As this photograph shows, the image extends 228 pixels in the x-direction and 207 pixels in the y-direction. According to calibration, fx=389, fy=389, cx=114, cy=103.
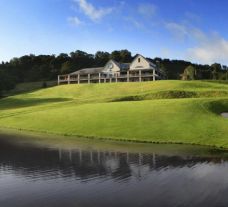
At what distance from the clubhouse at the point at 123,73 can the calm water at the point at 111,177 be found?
10276 centimetres

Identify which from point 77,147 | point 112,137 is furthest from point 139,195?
point 112,137

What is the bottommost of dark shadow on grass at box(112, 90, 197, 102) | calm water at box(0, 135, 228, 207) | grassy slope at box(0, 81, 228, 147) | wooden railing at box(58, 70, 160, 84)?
calm water at box(0, 135, 228, 207)

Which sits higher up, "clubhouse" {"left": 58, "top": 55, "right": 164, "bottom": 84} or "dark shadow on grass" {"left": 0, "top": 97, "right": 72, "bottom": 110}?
"clubhouse" {"left": 58, "top": 55, "right": 164, "bottom": 84}

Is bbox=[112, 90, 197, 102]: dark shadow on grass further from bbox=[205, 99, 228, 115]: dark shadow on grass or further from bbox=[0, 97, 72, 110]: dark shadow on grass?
bbox=[0, 97, 72, 110]: dark shadow on grass

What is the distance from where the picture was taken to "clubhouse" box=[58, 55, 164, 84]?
486 ft

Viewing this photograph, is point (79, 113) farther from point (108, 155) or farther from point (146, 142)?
point (108, 155)

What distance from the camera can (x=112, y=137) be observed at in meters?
53.1

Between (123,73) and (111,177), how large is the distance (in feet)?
413

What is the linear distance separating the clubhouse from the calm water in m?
103

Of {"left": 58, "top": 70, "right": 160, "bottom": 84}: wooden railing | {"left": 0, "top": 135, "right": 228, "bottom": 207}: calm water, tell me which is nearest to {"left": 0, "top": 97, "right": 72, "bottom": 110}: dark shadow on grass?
{"left": 58, "top": 70, "right": 160, "bottom": 84}: wooden railing

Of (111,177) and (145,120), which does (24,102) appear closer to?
(145,120)

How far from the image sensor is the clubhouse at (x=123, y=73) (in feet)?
486

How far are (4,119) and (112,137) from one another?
32829 millimetres

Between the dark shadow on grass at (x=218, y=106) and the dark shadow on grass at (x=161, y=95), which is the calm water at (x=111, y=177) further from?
the dark shadow on grass at (x=161, y=95)
